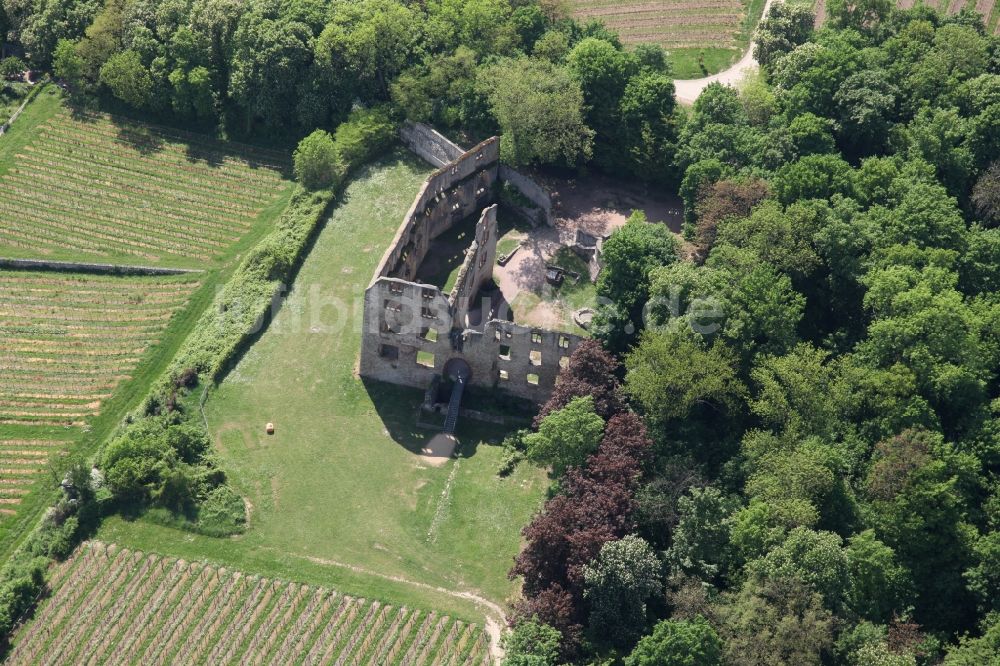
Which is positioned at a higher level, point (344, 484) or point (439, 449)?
point (439, 449)

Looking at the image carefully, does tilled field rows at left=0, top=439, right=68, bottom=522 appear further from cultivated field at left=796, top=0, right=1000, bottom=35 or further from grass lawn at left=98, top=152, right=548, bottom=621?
cultivated field at left=796, top=0, right=1000, bottom=35

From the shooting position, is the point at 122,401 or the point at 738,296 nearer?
the point at 738,296

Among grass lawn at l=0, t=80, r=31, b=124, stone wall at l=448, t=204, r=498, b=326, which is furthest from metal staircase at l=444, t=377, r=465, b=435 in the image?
grass lawn at l=0, t=80, r=31, b=124

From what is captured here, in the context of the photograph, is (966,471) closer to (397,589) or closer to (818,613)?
(818,613)

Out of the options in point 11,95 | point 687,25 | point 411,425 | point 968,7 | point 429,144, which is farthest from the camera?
point 687,25

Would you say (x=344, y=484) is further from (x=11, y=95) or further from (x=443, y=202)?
(x=11, y=95)

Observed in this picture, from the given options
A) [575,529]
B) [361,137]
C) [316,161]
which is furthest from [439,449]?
[361,137]
